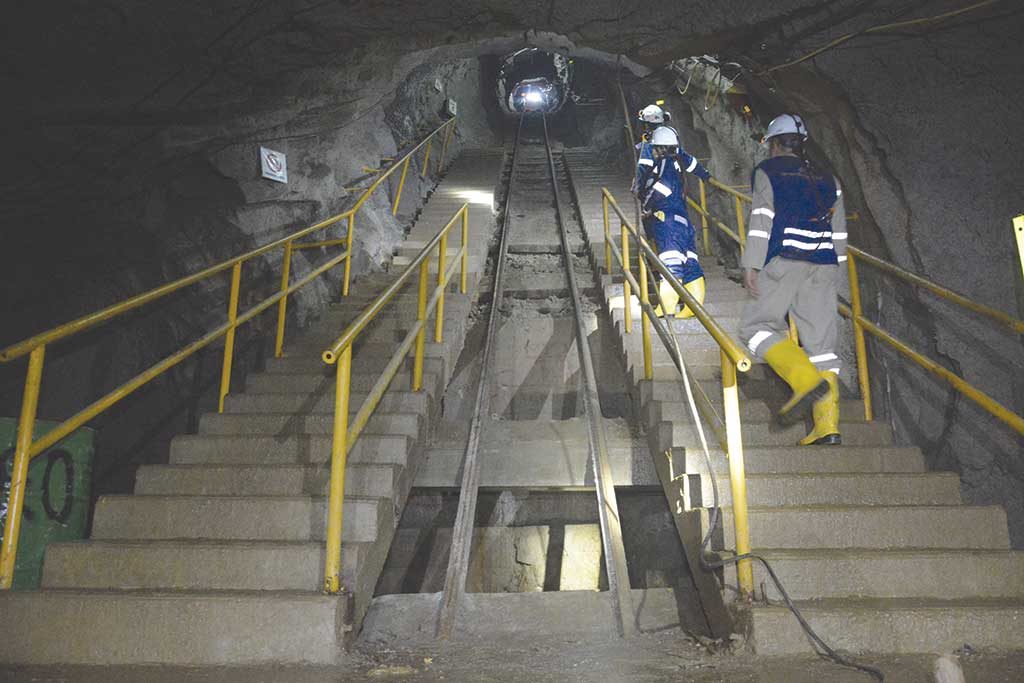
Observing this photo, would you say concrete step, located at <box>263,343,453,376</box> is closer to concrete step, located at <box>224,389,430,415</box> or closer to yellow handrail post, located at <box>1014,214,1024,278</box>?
concrete step, located at <box>224,389,430,415</box>

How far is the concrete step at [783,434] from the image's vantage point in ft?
12.7

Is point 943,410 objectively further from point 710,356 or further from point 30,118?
point 30,118

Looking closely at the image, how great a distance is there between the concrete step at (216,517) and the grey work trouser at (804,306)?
7.93ft

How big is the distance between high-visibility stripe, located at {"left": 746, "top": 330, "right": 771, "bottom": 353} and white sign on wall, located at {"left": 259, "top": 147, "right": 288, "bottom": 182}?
18.6ft

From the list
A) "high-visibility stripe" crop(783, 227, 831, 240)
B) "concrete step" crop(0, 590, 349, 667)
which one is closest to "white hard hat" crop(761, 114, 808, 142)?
"high-visibility stripe" crop(783, 227, 831, 240)

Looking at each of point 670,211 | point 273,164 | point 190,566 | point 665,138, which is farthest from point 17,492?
point 665,138

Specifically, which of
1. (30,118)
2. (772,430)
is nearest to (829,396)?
(772,430)

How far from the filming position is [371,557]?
3.12 meters

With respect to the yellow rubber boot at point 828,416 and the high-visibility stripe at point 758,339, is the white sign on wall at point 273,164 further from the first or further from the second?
the yellow rubber boot at point 828,416

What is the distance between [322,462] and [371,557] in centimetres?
83

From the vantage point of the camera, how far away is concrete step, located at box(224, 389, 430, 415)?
4.34 meters

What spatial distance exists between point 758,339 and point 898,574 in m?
1.41

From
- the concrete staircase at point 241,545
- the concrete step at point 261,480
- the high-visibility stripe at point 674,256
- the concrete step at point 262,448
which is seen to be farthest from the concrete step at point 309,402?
the high-visibility stripe at point 674,256

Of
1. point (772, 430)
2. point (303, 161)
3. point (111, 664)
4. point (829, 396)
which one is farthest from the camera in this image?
point (303, 161)
